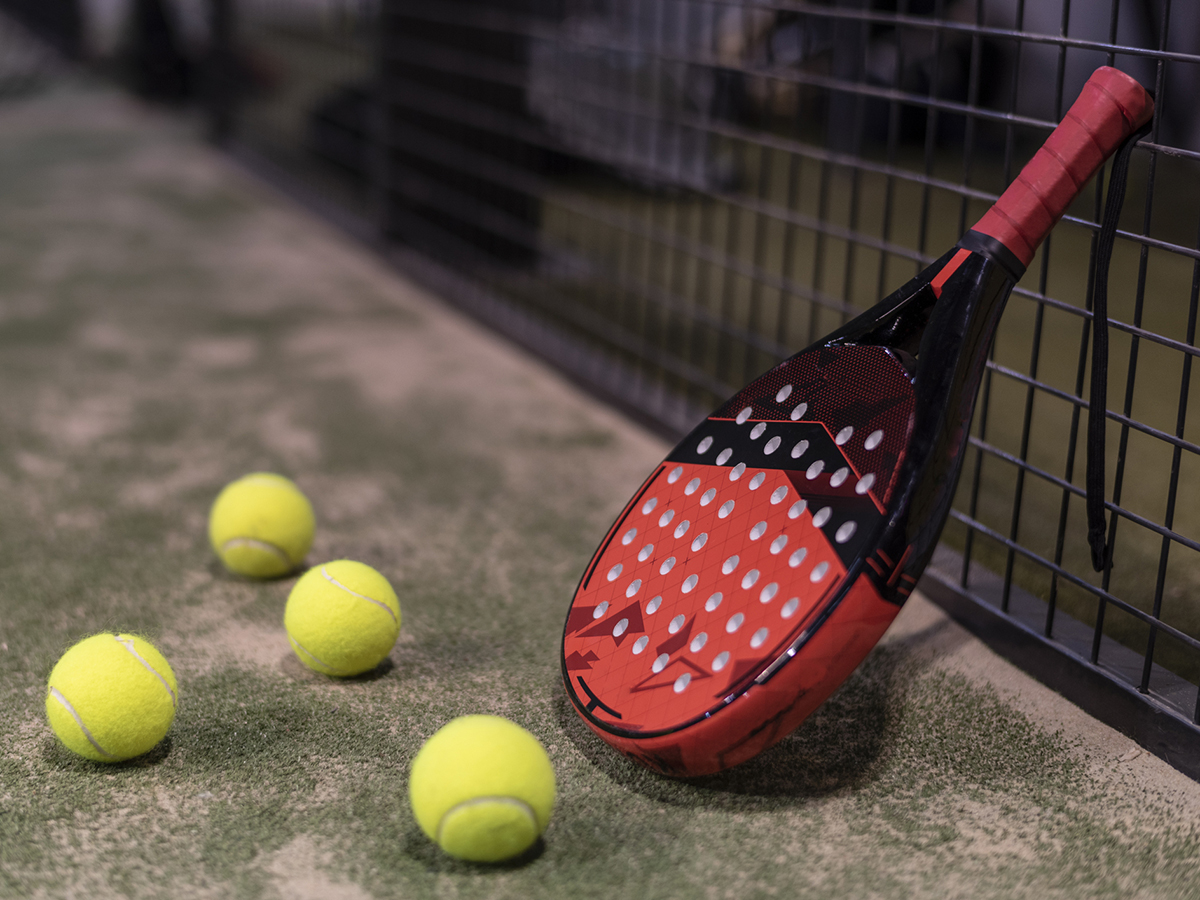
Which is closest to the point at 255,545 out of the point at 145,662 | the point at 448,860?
the point at 145,662

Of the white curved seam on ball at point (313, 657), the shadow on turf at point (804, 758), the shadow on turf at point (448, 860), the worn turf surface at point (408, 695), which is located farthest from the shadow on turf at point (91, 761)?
the shadow on turf at point (804, 758)

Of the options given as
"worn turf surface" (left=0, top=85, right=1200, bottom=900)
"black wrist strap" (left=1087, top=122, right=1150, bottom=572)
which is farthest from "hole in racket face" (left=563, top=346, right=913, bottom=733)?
"black wrist strap" (left=1087, top=122, right=1150, bottom=572)

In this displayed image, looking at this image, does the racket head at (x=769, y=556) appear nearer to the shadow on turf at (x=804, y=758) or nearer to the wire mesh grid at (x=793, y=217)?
the shadow on turf at (x=804, y=758)

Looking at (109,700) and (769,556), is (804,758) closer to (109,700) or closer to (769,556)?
(769,556)

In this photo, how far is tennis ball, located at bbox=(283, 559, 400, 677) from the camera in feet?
3.99

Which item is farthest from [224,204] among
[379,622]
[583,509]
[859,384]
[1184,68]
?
[1184,68]

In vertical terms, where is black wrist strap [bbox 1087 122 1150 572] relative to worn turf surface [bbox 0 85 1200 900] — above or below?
above

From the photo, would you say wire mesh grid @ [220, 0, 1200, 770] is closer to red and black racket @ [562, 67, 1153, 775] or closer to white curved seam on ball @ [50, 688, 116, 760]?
red and black racket @ [562, 67, 1153, 775]

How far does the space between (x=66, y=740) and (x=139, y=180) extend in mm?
3411

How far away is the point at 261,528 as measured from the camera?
1.45 m

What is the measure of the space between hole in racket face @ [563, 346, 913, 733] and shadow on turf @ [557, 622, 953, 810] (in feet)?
0.29

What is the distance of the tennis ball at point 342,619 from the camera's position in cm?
122

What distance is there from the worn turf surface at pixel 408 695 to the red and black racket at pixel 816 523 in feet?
0.38

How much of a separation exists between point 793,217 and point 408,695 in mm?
951
